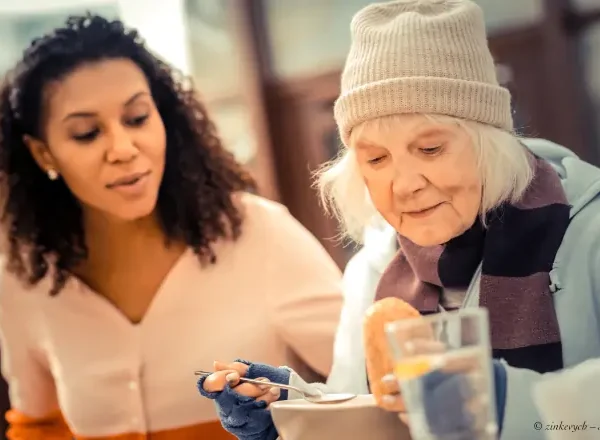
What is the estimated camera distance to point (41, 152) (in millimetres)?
1098

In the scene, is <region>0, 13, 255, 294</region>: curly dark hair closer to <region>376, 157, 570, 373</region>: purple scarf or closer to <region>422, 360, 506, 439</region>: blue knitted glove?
<region>376, 157, 570, 373</region>: purple scarf

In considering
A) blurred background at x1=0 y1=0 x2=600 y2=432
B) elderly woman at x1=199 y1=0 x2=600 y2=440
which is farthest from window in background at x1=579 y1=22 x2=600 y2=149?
elderly woman at x1=199 y1=0 x2=600 y2=440

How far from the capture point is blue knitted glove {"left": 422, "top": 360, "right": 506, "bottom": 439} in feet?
1.95

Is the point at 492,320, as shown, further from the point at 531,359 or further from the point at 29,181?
the point at 29,181

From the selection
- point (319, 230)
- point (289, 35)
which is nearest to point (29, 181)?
point (319, 230)

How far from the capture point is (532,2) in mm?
1352

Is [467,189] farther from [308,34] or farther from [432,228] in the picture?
[308,34]

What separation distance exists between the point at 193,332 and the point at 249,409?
299 mm

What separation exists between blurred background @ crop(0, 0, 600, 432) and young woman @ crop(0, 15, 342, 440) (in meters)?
0.15

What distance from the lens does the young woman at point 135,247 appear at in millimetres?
1042

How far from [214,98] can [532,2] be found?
0.62 m

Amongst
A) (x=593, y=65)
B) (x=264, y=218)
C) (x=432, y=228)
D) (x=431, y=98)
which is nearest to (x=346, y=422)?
(x=432, y=228)

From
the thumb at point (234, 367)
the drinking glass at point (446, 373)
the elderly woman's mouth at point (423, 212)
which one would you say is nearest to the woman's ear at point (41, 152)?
the thumb at point (234, 367)

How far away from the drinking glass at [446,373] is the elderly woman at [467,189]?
148 millimetres
